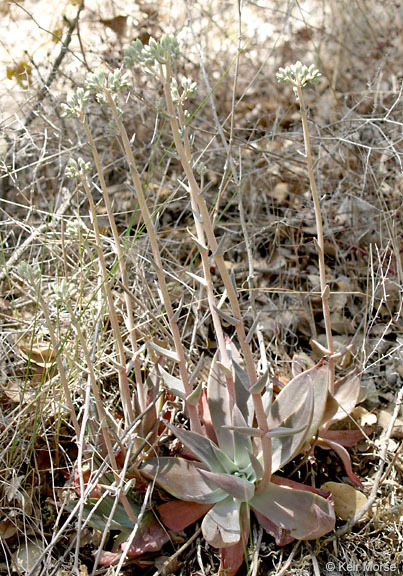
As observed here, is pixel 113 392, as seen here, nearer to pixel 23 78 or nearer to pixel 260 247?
pixel 260 247

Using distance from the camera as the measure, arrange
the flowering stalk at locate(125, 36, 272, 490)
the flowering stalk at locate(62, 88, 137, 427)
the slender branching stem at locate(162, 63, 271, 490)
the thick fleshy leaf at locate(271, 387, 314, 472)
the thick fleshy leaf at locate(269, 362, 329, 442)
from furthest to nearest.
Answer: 1. the thick fleshy leaf at locate(269, 362, 329, 442)
2. the thick fleshy leaf at locate(271, 387, 314, 472)
3. the flowering stalk at locate(62, 88, 137, 427)
4. the slender branching stem at locate(162, 63, 271, 490)
5. the flowering stalk at locate(125, 36, 272, 490)

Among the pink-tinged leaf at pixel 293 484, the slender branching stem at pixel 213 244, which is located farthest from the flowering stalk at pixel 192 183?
the pink-tinged leaf at pixel 293 484

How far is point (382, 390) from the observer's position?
271 cm

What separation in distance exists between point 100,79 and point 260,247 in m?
1.92

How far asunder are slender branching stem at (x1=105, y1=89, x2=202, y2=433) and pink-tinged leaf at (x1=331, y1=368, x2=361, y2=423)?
2.03 feet

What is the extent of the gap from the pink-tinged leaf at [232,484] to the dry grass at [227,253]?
0.24 metres

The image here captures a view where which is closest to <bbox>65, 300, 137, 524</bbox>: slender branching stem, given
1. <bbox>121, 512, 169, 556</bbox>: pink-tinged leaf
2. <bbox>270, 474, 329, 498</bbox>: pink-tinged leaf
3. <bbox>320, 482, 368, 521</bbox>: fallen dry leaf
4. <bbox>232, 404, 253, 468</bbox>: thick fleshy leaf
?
<bbox>121, 512, 169, 556</bbox>: pink-tinged leaf

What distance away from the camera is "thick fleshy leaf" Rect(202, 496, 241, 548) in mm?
1904

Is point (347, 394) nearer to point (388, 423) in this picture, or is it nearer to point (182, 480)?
point (388, 423)

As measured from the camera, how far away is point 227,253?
11.1 ft

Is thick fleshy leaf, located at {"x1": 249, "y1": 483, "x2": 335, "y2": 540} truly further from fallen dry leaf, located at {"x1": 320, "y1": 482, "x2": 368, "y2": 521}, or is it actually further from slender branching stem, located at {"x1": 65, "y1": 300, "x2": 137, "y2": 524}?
slender branching stem, located at {"x1": 65, "y1": 300, "x2": 137, "y2": 524}

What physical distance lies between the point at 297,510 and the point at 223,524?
27 centimetres

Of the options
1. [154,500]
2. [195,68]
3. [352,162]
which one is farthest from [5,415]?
[195,68]

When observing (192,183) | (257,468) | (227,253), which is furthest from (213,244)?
(227,253)
